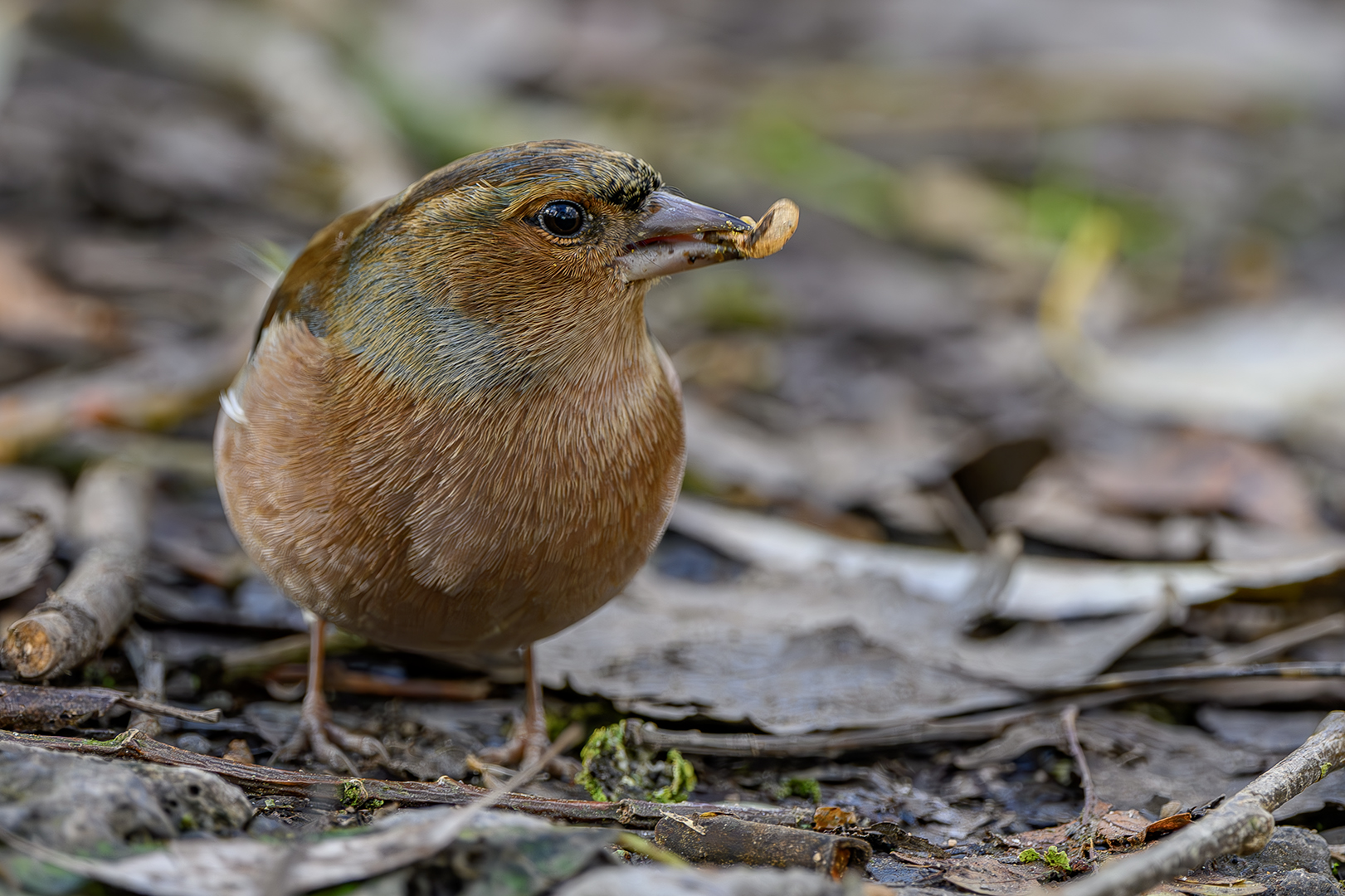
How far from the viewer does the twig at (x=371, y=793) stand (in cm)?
298

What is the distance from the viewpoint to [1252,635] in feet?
15.0

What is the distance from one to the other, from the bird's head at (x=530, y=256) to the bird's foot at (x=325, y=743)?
3.62ft

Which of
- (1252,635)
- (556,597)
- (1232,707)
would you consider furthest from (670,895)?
(1252,635)

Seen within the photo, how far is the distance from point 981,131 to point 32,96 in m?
6.96

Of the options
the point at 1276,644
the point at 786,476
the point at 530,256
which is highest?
the point at 786,476

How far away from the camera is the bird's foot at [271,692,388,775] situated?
3.63m

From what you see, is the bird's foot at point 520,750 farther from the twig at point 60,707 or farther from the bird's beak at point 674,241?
the bird's beak at point 674,241

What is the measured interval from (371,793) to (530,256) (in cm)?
144

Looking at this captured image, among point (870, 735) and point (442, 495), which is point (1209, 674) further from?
point (442, 495)

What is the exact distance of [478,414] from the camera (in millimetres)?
3467

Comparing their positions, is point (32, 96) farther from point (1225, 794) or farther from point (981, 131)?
point (1225, 794)

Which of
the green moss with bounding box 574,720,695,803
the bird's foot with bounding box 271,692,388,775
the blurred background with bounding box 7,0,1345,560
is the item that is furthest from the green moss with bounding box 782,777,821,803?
the blurred background with bounding box 7,0,1345,560

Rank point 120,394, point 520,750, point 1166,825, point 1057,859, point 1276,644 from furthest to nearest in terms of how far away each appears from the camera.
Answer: point 120,394, point 1276,644, point 520,750, point 1166,825, point 1057,859

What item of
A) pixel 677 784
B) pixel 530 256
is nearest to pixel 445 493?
pixel 530 256
